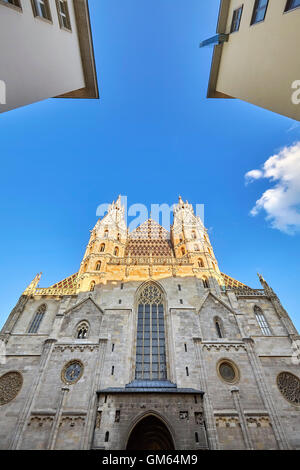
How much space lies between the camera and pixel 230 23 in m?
10.6

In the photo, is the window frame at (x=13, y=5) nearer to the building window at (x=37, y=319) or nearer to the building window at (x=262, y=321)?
the building window at (x=37, y=319)

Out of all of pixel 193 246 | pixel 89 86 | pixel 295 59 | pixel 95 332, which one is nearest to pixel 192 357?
pixel 95 332

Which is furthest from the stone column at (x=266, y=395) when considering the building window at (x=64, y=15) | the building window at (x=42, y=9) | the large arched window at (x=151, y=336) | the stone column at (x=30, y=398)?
the building window at (x=64, y=15)

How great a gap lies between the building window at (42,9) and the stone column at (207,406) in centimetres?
1918

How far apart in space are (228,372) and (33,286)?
683 inches

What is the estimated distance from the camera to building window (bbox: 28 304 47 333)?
1700 centimetres

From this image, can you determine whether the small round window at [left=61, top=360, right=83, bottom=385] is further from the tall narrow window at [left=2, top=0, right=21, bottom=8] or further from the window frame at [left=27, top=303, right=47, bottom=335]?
the tall narrow window at [left=2, top=0, right=21, bottom=8]

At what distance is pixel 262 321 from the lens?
17.7 meters

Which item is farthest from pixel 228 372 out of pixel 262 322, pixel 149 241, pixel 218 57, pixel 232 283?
pixel 218 57

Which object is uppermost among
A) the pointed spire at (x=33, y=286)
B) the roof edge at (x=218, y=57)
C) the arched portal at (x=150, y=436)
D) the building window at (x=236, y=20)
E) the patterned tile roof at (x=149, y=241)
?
the patterned tile roof at (x=149, y=241)

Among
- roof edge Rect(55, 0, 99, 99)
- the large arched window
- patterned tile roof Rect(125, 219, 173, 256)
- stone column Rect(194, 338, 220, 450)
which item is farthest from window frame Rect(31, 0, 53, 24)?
stone column Rect(194, 338, 220, 450)

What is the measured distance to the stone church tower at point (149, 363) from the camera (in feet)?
40.3

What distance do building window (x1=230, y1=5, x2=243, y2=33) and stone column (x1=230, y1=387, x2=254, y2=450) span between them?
19.8 meters
